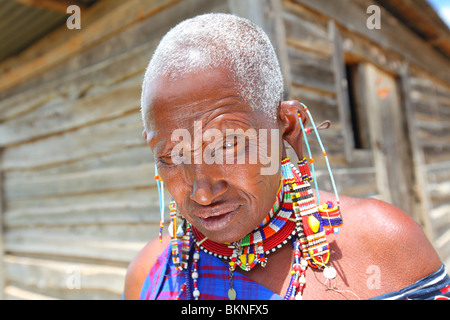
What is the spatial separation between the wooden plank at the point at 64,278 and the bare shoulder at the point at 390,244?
2794mm

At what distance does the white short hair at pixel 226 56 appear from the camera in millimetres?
1066

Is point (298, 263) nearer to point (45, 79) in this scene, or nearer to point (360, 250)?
point (360, 250)

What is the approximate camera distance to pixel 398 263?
3.58 ft

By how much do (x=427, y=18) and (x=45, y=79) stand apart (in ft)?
16.4

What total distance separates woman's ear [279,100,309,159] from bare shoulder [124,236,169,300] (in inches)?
30.1

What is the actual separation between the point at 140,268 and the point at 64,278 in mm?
3018

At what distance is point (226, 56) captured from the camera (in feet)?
3.52

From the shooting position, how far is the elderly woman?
1.06m

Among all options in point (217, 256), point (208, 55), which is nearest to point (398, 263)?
point (217, 256)

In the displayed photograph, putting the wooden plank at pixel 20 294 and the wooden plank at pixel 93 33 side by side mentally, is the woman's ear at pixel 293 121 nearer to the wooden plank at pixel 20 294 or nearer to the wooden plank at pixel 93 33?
the wooden plank at pixel 93 33

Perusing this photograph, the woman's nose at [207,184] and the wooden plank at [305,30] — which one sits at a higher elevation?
the wooden plank at [305,30]
